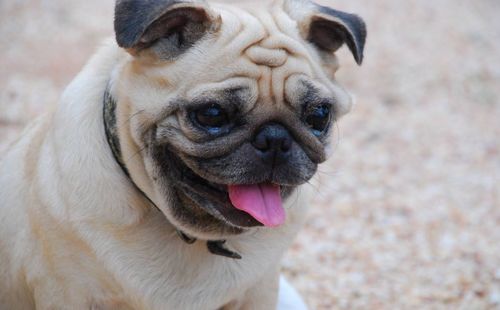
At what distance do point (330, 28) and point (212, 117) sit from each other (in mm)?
600

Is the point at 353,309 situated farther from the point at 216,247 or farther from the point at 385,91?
the point at 385,91

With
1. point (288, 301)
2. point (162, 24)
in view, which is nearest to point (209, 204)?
point (162, 24)

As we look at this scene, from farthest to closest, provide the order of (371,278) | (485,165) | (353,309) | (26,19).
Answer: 1. (26,19)
2. (485,165)
3. (371,278)
4. (353,309)

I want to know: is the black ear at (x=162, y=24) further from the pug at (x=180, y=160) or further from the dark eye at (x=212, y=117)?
the dark eye at (x=212, y=117)

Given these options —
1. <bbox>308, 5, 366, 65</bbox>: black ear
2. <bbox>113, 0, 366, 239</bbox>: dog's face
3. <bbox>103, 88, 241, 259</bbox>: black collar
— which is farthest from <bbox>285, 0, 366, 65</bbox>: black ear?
<bbox>103, 88, 241, 259</bbox>: black collar

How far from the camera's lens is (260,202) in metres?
2.25

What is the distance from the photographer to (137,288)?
2379 millimetres

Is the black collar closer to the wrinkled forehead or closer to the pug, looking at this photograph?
the pug

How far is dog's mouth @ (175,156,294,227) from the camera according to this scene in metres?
2.21

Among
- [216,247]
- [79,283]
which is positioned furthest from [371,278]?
[79,283]

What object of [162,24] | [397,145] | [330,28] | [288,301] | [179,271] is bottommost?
[179,271]

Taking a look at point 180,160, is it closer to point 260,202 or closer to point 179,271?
point 260,202

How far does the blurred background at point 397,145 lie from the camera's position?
3982mm

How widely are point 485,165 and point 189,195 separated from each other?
3.61 metres
